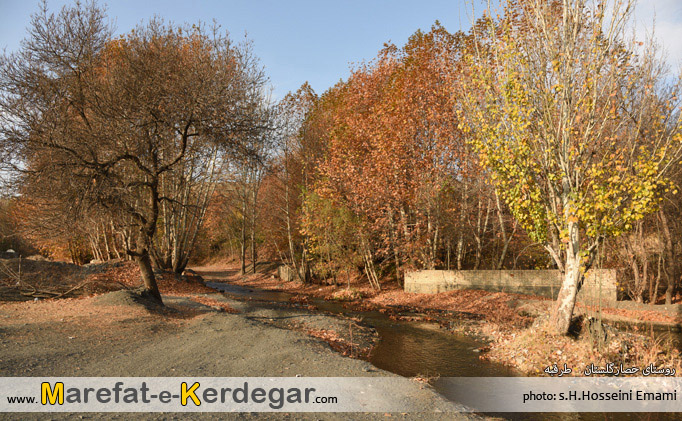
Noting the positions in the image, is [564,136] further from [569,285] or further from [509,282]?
[509,282]

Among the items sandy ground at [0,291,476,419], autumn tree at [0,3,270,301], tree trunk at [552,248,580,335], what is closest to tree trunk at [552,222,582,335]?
tree trunk at [552,248,580,335]

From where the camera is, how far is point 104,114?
1138 cm

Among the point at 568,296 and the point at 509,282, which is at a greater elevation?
the point at 568,296

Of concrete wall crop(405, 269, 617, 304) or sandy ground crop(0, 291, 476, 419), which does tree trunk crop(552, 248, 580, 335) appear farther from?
concrete wall crop(405, 269, 617, 304)

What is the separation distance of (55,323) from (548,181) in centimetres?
1189

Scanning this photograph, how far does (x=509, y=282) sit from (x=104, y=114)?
1609 centimetres

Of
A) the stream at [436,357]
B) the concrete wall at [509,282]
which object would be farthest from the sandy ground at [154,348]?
the concrete wall at [509,282]

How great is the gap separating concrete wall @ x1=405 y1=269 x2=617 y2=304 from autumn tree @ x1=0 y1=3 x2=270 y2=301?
11481 millimetres

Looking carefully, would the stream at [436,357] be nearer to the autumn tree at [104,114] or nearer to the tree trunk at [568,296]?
the tree trunk at [568,296]

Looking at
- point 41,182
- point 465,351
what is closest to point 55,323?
point 41,182

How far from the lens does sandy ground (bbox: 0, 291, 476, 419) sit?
6.43 m

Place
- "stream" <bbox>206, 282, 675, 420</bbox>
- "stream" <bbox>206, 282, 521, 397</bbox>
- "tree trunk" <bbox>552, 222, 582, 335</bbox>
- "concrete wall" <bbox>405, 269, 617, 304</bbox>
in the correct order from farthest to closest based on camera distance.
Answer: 1. "concrete wall" <bbox>405, 269, 617, 304</bbox>
2. "tree trunk" <bbox>552, 222, 582, 335</bbox>
3. "stream" <bbox>206, 282, 521, 397</bbox>
4. "stream" <bbox>206, 282, 675, 420</bbox>

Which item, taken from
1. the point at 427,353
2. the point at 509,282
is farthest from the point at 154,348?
the point at 509,282

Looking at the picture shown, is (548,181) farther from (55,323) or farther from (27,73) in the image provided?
(27,73)
